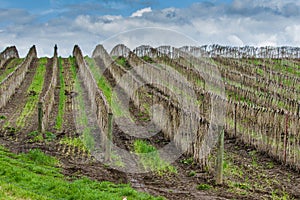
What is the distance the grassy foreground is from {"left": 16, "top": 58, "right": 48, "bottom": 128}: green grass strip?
712cm

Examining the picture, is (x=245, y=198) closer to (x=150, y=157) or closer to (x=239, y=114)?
(x=150, y=157)

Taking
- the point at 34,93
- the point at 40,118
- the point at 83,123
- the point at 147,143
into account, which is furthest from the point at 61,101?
the point at 147,143

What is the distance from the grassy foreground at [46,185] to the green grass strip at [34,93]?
23.4ft

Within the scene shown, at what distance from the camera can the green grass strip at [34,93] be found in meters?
20.0

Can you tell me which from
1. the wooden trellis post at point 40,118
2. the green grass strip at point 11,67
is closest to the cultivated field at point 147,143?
the wooden trellis post at point 40,118

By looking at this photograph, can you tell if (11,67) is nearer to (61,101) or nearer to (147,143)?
(61,101)

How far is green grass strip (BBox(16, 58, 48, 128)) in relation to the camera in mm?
19952

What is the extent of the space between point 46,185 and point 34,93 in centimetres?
1758

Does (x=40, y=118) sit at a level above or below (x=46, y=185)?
above

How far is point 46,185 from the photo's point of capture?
379 inches

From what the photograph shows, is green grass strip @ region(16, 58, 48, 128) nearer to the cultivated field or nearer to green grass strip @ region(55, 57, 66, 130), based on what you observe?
the cultivated field

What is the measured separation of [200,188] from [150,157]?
334cm

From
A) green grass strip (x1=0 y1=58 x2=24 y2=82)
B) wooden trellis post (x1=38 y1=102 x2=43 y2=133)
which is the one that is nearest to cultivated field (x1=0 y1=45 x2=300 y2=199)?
wooden trellis post (x1=38 y1=102 x2=43 y2=133)

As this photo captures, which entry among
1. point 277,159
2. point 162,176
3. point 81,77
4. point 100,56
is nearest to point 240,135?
point 277,159
